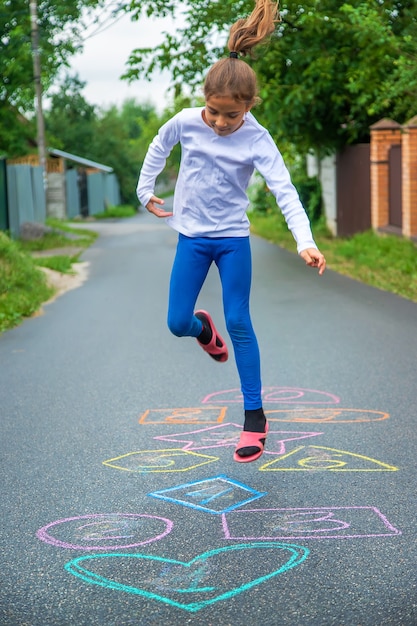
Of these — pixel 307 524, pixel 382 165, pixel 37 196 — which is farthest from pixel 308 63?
pixel 307 524

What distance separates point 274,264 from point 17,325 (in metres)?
6.74

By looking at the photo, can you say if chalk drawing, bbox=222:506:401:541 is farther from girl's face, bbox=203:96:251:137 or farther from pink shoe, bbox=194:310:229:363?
girl's face, bbox=203:96:251:137

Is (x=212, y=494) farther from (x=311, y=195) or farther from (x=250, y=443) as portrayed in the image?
(x=311, y=195)

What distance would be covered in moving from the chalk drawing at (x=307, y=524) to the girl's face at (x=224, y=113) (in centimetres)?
165

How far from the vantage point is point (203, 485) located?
4.47m

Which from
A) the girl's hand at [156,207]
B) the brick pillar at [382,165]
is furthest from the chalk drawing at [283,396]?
the brick pillar at [382,165]

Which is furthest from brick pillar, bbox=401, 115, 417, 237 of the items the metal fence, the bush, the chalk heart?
the chalk heart

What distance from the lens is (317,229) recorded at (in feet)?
74.6

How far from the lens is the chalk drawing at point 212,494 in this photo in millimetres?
4176

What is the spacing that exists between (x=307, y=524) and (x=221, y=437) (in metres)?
1.53

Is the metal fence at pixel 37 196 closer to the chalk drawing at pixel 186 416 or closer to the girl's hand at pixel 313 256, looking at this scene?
the chalk drawing at pixel 186 416

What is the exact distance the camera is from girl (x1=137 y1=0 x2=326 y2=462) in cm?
430

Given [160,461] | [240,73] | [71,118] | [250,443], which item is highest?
[71,118]

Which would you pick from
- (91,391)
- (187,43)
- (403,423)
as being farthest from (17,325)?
(187,43)
